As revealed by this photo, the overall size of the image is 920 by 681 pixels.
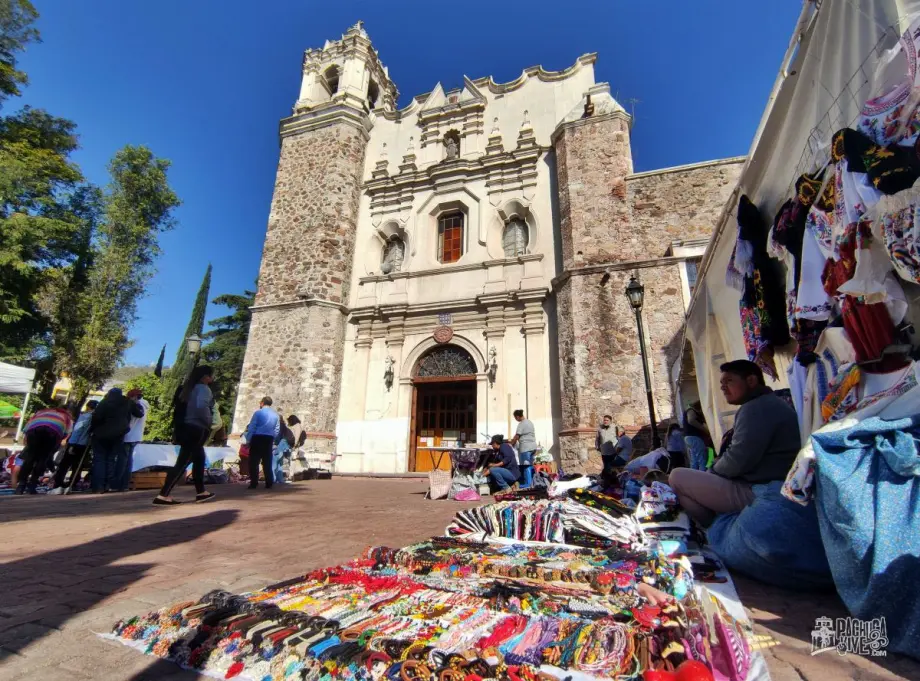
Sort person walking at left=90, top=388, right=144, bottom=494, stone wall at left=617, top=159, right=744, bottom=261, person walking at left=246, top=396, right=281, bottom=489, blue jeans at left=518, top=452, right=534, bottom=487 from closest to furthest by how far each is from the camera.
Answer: person walking at left=90, top=388, right=144, bottom=494
person walking at left=246, top=396, right=281, bottom=489
blue jeans at left=518, top=452, right=534, bottom=487
stone wall at left=617, top=159, right=744, bottom=261

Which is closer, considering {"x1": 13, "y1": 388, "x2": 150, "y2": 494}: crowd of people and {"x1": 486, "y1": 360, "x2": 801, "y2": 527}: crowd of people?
{"x1": 486, "y1": 360, "x2": 801, "y2": 527}: crowd of people

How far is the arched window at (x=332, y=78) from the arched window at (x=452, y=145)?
17.4ft

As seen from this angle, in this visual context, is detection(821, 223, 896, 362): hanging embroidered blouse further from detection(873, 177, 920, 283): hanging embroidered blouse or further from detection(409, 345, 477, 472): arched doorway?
detection(409, 345, 477, 472): arched doorway

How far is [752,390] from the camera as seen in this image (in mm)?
2861

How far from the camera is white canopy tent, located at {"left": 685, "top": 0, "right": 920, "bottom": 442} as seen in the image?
212 cm

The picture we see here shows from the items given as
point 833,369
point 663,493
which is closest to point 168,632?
point 663,493

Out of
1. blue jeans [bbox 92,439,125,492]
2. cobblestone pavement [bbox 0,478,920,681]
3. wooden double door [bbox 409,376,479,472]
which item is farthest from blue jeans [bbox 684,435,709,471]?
blue jeans [bbox 92,439,125,492]

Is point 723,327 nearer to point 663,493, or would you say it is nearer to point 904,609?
point 663,493

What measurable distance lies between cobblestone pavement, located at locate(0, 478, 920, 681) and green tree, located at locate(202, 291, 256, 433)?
66.1 feet

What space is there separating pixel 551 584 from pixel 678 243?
10.3 meters

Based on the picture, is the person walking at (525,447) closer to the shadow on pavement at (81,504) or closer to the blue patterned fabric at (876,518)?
the shadow on pavement at (81,504)

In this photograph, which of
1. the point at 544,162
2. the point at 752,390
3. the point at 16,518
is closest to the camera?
the point at 752,390

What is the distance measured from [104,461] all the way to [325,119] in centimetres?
1227

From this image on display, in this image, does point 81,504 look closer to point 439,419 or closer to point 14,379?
point 14,379
